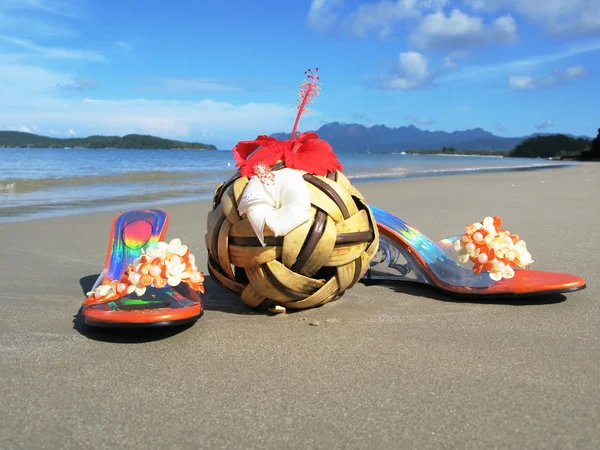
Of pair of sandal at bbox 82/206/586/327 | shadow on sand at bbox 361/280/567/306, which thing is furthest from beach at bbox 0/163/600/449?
pair of sandal at bbox 82/206/586/327

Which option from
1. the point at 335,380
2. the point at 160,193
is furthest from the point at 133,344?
the point at 160,193

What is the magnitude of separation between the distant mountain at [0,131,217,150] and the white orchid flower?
97.2m

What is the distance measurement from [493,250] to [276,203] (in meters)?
1.48

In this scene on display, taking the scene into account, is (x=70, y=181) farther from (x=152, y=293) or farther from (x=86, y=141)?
(x=86, y=141)

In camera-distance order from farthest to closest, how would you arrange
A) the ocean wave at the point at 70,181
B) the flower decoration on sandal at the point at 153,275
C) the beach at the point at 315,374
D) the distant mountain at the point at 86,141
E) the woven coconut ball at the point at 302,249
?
the distant mountain at the point at 86,141, the ocean wave at the point at 70,181, the flower decoration on sandal at the point at 153,275, the woven coconut ball at the point at 302,249, the beach at the point at 315,374

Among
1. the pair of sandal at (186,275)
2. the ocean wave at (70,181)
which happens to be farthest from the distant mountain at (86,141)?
the pair of sandal at (186,275)

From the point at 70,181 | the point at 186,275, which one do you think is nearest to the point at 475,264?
the point at 186,275

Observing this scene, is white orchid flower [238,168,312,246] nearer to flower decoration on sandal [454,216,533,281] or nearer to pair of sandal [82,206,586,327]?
pair of sandal [82,206,586,327]

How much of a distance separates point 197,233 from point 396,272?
3.00 meters

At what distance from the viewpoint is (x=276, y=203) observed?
2865 millimetres

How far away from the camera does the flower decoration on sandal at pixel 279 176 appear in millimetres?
2789

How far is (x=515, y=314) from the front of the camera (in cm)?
321

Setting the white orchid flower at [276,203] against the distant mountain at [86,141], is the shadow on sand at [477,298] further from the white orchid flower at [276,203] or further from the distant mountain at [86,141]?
the distant mountain at [86,141]

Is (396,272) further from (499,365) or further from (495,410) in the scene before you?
(495,410)
